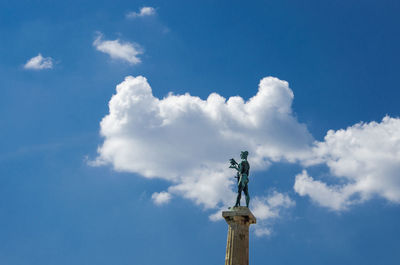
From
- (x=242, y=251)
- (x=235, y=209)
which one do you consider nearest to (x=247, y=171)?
(x=235, y=209)

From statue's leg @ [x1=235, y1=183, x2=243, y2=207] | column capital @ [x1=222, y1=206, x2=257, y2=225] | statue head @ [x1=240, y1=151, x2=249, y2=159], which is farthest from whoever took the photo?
statue head @ [x1=240, y1=151, x2=249, y2=159]

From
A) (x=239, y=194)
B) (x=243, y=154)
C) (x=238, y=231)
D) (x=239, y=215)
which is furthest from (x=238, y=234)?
(x=243, y=154)

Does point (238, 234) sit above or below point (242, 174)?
below

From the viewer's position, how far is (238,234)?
26.1 metres

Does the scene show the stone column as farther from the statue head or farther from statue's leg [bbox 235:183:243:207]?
the statue head

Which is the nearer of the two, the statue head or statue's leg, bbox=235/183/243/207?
statue's leg, bbox=235/183/243/207

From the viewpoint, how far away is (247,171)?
2886cm

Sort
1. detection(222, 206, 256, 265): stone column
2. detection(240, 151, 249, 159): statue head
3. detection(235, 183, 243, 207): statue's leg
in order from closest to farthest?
detection(222, 206, 256, 265): stone column, detection(235, 183, 243, 207): statue's leg, detection(240, 151, 249, 159): statue head

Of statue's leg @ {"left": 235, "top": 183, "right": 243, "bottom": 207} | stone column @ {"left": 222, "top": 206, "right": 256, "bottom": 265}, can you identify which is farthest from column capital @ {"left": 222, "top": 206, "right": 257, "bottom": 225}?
statue's leg @ {"left": 235, "top": 183, "right": 243, "bottom": 207}

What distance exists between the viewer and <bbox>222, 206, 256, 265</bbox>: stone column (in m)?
25.6

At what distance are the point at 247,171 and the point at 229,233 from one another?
14.1ft

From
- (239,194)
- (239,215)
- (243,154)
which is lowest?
(239,215)

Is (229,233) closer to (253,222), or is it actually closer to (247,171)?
(253,222)

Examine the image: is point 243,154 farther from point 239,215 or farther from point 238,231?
point 238,231
